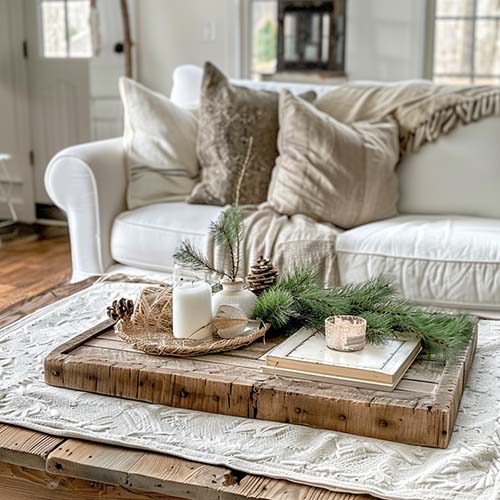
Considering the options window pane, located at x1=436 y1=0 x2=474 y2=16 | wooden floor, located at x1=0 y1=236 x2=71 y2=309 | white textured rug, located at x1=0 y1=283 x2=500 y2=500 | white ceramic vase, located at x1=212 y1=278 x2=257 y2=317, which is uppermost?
window pane, located at x1=436 y1=0 x2=474 y2=16

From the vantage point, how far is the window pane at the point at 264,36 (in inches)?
174

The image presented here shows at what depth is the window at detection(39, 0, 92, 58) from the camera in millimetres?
4812

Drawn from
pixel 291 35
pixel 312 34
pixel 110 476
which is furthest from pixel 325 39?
pixel 110 476

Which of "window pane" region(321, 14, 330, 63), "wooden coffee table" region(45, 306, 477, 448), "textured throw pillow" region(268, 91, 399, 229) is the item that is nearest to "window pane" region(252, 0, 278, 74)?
"window pane" region(321, 14, 330, 63)

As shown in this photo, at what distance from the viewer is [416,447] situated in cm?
127

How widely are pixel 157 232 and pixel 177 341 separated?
47.6 inches

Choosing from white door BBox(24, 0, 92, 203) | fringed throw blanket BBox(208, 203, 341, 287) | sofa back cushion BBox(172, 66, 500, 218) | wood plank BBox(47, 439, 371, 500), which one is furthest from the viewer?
white door BBox(24, 0, 92, 203)

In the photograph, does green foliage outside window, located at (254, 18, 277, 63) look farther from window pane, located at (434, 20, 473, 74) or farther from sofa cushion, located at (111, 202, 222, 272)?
sofa cushion, located at (111, 202, 222, 272)

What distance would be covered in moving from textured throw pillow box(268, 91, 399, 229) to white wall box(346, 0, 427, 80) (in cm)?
150

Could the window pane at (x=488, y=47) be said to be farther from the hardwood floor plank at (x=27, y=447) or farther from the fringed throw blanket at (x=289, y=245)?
the hardwood floor plank at (x=27, y=447)

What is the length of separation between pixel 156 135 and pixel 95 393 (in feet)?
5.37

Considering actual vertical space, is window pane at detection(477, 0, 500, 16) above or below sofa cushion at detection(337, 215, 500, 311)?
above

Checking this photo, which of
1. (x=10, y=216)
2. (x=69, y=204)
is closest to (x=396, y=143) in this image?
(x=69, y=204)

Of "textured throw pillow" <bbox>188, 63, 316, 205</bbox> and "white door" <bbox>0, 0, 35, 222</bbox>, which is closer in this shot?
"textured throw pillow" <bbox>188, 63, 316, 205</bbox>
